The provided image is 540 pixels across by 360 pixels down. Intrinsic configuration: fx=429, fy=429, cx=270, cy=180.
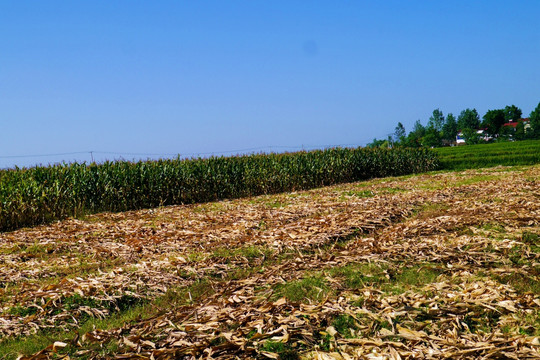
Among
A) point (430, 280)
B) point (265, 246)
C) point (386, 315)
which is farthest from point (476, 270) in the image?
point (265, 246)

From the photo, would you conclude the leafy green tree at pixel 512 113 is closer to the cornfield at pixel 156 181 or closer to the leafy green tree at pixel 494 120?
the leafy green tree at pixel 494 120

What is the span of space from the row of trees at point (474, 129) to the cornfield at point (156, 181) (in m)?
59.8

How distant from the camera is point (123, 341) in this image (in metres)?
4.24

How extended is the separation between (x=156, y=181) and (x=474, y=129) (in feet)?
421

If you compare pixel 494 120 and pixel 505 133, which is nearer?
pixel 505 133

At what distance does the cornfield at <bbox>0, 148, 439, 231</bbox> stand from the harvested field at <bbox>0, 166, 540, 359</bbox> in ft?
14.7

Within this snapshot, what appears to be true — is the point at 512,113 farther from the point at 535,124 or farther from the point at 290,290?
the point at 290,290

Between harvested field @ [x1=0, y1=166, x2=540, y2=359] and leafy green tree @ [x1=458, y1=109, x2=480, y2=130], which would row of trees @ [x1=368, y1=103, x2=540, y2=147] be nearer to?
leafy green tree @ [x1=458, y1=109, x2=480, y2=130]

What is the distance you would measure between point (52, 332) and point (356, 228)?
5.74 m

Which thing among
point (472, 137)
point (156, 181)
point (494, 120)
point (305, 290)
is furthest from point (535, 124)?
point (305, 290)

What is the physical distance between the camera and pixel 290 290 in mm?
5387

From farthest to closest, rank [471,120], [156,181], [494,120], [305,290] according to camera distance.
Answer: [471,120], [494,120], [156,181], [305,290]

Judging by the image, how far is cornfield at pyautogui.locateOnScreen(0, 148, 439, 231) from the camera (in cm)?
1403

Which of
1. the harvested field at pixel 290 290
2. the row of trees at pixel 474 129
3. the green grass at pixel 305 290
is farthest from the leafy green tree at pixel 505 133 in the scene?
the green grass at pixel 305 290
